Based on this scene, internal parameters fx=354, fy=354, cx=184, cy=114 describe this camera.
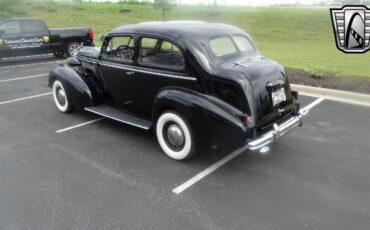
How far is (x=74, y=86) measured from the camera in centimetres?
629

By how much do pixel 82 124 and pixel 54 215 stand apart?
2.85 m

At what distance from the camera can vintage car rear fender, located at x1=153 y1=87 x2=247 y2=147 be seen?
4.23 m

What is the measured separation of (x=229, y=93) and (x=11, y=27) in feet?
Result: 37.5

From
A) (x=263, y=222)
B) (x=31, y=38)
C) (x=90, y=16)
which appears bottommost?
(x=263, y=222)

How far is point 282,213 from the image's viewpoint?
11.9 ft

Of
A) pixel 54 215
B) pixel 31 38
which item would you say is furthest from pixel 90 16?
pixel 54 215

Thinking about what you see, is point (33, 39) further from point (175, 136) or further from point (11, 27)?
point (175, 136)

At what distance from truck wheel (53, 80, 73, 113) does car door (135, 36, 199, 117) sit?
77.9 inches

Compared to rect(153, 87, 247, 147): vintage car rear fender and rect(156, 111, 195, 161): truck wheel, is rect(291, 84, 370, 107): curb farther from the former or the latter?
rect(156, 111, 195, 161): truck wheel

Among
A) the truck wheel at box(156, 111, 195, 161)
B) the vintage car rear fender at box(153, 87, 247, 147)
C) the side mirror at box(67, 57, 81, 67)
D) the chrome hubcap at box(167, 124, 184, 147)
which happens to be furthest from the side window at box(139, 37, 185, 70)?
the side mirror at box(67, 57, 81, 67)

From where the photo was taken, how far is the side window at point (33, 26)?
1327 centimetres

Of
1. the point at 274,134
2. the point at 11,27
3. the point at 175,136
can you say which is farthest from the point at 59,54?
the point at 274,134

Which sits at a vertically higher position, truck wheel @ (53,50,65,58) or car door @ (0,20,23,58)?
car door @ (0,20,23,58)

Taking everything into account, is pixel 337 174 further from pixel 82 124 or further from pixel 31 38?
pixel 31 38
